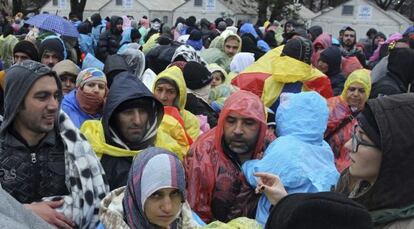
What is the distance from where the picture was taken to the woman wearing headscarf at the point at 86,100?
434 cm

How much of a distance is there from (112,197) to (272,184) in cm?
88

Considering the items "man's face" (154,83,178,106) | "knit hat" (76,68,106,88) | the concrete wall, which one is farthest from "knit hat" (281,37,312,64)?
the concrete wall

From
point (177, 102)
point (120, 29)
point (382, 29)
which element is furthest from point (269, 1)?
point (177, 102)

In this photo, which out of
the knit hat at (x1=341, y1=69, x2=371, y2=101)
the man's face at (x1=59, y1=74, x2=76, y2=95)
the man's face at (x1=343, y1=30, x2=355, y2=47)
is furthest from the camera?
the man's face at (x1=343, y1=30, x2=355, y2=47)

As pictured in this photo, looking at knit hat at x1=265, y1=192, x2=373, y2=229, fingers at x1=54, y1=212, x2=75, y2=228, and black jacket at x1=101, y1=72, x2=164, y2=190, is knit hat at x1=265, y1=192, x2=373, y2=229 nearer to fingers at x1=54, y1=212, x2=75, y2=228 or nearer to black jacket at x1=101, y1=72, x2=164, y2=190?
fingers at x1=54, y1=212, x2=75, y2=228

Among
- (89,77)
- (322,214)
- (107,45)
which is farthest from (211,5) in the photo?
(322,214)

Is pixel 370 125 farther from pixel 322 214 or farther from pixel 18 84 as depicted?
pixel 18 84

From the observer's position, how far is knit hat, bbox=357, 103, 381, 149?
2102mm

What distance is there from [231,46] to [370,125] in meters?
6.64

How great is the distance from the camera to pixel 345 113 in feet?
16.1

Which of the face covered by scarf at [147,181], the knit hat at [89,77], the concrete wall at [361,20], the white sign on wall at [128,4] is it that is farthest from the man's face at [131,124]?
the white sign on wall at [128,4]

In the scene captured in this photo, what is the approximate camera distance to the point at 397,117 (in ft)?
6.68

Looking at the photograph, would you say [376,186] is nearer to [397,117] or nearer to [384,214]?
[384,214]

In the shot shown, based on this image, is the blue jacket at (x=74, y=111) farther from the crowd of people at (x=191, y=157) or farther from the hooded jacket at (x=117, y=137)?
the hooded jacket at (x=117, y=137)
